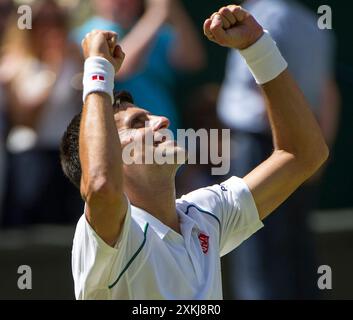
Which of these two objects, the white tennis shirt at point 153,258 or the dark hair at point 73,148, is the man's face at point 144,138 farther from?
the white tennis shirt at point 153,258

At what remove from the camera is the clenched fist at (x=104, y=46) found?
5.03 meters

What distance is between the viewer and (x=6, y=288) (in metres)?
9.39

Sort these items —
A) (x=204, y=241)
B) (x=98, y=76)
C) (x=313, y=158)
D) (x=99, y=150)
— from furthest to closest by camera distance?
(x=313, y=158) → (x=204, y=241) → (x=98, y=76) → (x=99, y=150)

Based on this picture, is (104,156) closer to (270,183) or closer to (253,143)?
(270,183)

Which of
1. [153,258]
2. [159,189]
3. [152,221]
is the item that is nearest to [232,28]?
[159,189]

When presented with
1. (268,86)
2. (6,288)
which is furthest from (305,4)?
(268,86)

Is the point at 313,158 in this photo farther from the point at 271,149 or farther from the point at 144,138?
the point at 271,149

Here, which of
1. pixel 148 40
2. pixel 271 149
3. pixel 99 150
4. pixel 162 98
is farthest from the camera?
pixel 162 98

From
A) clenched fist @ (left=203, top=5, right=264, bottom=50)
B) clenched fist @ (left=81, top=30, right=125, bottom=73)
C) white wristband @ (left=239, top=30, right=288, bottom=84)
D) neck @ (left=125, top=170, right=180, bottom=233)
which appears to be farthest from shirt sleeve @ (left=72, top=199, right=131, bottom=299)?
white wristband @ (left=239, top=30, right=288, bottom=84)

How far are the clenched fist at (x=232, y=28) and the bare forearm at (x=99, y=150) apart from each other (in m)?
0.57

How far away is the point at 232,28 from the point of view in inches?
207

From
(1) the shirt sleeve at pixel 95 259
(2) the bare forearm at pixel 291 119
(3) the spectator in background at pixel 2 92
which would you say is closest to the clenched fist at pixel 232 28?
(2) the bare forearm at pixel 291 119

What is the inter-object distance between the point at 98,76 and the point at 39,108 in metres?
4.36

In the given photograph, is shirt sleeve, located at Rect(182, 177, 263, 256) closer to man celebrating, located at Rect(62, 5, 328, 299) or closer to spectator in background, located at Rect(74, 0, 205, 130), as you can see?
man celebrating, located at Rect(62, 5, 328, 299)
